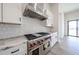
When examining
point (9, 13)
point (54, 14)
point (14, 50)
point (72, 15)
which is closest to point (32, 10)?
point (9, 13)

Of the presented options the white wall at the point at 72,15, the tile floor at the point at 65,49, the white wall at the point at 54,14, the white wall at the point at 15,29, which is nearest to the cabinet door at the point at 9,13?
the white wall at the point at 15,29

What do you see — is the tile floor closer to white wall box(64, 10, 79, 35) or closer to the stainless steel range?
the stainless steel range

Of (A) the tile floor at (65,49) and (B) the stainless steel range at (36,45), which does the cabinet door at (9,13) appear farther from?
(A) the tile floor at (65,49)

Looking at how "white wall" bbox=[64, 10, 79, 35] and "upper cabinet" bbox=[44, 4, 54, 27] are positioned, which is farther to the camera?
Answer: "white wall" bbox=[64, 10, 79, 35]

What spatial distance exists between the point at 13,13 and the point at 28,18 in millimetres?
951

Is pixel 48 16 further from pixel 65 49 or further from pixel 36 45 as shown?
pixel 36 45

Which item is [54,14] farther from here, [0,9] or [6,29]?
[0,9]

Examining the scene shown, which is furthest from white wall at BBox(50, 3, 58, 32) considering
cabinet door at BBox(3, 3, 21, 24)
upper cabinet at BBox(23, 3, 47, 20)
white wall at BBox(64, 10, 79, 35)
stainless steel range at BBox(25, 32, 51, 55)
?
cabinet door at BBox(3, 3, 21, 24)

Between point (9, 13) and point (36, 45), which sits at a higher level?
point (9, 13)

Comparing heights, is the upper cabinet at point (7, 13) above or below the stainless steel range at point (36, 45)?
above

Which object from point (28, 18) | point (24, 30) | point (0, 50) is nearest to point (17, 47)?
point (0, 50)

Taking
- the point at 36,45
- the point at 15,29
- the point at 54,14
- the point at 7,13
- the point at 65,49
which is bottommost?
the point at 65,49

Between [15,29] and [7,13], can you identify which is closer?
[7,13]

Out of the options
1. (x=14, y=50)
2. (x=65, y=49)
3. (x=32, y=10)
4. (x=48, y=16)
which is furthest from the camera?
(x=48, y=16)
